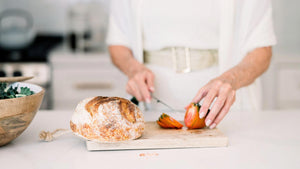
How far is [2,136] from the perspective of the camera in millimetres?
938

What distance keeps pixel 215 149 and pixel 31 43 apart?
7.44 ft

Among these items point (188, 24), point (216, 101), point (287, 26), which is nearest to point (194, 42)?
point (188, 24)

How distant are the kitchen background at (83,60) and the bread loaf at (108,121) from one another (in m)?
1.69

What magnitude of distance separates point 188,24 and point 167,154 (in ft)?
2.38

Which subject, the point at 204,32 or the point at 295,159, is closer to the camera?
the point at 295,159

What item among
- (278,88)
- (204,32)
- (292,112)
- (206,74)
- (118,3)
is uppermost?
(118,3)

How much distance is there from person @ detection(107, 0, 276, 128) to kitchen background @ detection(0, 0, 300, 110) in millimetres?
1061

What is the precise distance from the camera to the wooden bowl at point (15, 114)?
0.89 meters

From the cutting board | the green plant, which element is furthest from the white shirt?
the green plant

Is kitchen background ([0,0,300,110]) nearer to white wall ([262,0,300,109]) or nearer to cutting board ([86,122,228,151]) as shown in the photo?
white wall ([262,0,300,109])

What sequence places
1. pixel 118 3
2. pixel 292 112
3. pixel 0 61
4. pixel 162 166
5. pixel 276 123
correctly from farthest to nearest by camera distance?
pixel 0 61, pixel 118 3, pixel 292 112, pixel 276 123, pixel 162 166

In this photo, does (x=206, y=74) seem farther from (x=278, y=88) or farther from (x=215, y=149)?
(x=278, y=88)

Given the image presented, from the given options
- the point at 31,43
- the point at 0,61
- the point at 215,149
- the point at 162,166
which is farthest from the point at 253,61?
the point at 31,43

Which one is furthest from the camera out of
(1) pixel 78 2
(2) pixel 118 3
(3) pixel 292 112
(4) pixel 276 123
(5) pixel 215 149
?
(1) pixel 78 2
